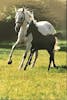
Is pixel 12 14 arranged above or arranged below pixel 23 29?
below

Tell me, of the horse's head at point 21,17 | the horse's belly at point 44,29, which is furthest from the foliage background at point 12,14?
the horse's head at point 21,17

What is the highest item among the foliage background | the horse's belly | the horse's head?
the horse's head

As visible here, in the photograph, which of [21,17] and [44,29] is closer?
[21,17]

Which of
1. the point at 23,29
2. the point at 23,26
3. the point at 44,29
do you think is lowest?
the point at 44,29

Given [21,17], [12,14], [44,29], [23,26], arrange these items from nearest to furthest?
[21,17]
[23,26]
[44,29]
[12,14]

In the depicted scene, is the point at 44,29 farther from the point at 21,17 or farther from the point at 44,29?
the point at 21,17

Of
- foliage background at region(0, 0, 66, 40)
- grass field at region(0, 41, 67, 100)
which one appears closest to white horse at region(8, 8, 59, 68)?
grass field at region(0, 41, 67, 100)

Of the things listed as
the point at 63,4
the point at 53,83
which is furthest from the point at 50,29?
the point at 53,83

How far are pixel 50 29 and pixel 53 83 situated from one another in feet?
19.1

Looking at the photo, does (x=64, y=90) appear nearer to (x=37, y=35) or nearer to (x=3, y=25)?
(x=37, y=35)

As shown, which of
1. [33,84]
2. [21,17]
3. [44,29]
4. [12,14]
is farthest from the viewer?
[12,14]

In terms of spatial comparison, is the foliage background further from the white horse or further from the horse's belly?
the white horse

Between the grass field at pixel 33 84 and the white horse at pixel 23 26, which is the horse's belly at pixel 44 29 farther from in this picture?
the grass field at pixel 33 84

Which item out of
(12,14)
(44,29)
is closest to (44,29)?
(44,29)
